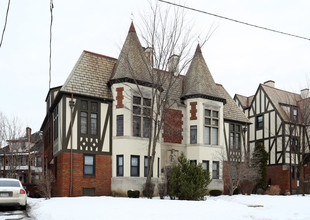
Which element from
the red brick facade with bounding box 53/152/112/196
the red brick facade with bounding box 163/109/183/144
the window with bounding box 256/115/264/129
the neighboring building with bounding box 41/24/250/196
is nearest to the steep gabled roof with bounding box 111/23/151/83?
the neighboring building with bounding box 41/24/250/196

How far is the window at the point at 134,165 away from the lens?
25.4 m

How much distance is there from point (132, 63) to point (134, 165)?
7.51m

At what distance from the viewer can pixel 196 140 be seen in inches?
1154

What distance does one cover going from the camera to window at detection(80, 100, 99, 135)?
81.3 ft

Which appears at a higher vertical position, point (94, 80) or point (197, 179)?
point (94, 80)

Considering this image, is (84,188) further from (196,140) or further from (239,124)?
(239,124)

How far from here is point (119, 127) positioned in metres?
25.7

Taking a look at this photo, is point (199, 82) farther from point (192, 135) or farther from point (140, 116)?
point (140, 116)

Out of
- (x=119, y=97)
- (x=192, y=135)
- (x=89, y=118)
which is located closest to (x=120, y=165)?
(x=89, y=118)

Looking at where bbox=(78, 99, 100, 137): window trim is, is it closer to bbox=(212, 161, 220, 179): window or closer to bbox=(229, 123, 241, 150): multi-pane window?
bbox=(212, 161, 220, 179): window

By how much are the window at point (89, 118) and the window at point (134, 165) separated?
327 cm

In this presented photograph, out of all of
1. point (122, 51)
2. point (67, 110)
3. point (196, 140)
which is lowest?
point (196, 140)

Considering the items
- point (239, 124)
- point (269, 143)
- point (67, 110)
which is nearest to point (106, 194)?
point (67, 110)

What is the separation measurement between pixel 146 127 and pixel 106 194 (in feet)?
18.5
